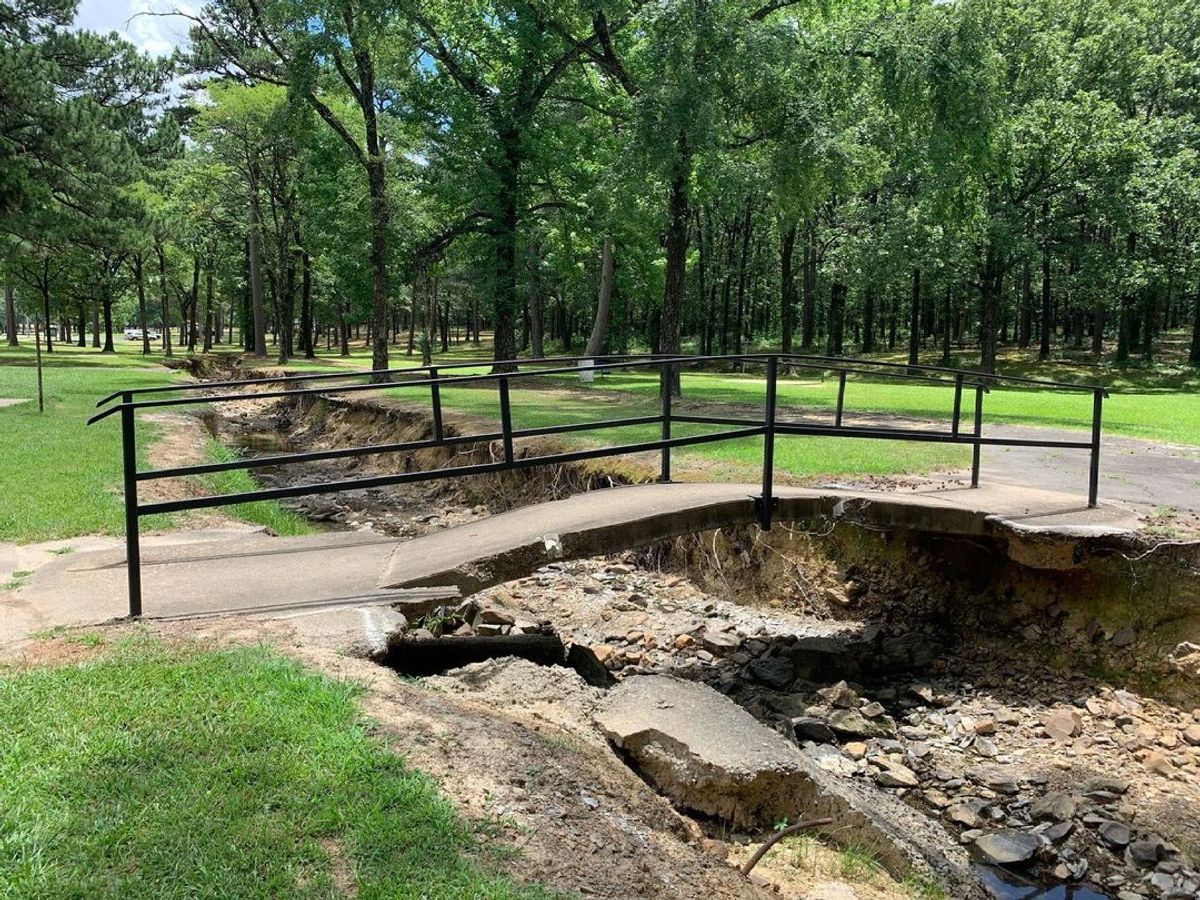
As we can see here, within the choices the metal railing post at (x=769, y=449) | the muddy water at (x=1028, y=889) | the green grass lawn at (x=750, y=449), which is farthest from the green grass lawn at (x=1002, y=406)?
the muddy water at (x=1028, y=889)

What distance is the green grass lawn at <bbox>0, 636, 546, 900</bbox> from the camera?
A: 2.50 meters

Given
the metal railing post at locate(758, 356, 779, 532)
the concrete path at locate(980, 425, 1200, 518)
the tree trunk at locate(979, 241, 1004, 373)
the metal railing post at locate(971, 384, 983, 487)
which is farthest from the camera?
the tree trunk at locate(979, 241, 1004, 373)

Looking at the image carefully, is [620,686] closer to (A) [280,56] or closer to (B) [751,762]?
(B) [751,762]

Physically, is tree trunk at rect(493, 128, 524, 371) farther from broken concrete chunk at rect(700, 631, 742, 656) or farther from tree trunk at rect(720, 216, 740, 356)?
tree trunk at rect(720, 216, 740, 356)

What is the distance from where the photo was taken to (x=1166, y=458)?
11742 mm

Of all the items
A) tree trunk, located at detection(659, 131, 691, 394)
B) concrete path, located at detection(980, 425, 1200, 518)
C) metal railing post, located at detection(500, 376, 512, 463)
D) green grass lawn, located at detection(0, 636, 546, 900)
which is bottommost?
green grass lawn, located at detection(0, 636, 546, 900)

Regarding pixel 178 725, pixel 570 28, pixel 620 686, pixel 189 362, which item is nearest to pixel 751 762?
pixel 620 686

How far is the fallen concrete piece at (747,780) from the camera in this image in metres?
4.17

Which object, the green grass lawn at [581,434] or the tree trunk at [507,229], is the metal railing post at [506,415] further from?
the tree trunk at [507,229]

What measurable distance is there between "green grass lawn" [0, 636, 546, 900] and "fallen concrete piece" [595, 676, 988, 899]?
1570mm

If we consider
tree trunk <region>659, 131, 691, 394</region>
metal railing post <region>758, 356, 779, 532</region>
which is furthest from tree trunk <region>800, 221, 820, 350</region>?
metal railing post <region>758, 356, 779, 532</region>

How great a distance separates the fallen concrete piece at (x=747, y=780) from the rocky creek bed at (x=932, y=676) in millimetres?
128

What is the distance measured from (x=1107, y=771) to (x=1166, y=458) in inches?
309

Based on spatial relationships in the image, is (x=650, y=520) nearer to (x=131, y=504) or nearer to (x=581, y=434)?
(x=131, y=504)
